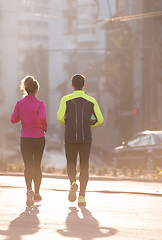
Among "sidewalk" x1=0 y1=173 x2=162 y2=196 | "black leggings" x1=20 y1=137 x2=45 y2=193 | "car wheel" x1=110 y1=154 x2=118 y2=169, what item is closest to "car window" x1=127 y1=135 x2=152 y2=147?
"car wheel" x1=110 y1=154 x2=118 y2=169

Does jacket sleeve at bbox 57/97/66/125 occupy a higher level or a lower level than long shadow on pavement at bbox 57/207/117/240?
higher

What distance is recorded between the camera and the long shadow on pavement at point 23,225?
23.7 feet

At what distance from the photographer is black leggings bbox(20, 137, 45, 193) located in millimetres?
9898

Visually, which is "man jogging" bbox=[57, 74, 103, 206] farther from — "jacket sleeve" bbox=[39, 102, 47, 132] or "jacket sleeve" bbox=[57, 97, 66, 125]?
"jacket sleeve" bbox=[39, 102, 47, 132]

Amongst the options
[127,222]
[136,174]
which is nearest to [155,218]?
[127,222]

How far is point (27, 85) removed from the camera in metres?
10.0

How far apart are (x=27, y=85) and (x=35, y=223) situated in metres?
2.57

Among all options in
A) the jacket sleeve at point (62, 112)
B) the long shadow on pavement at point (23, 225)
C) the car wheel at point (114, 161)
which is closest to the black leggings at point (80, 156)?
the jacket sleeve at point (62, 112)

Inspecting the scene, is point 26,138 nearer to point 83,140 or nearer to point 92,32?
point 83,140

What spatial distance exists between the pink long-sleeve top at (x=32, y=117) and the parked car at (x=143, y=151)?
1353cm

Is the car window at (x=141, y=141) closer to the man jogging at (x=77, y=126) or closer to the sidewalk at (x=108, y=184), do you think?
the sidewalk at (x=108, y=184)

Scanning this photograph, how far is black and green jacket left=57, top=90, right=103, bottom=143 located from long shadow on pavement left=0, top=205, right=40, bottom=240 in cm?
120

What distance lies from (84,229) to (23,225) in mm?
702

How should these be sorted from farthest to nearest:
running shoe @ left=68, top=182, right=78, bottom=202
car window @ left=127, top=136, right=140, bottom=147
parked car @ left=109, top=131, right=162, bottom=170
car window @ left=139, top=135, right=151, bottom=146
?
car window @ left=127, top=136, right=140, bottom=147 < car window @ left=139, top=135, right=151, bottom=146 < parked car @ left=109, top=131, right=162, bottom=170 < running shoe @ left=68, top=182, right=78, bottom=202
